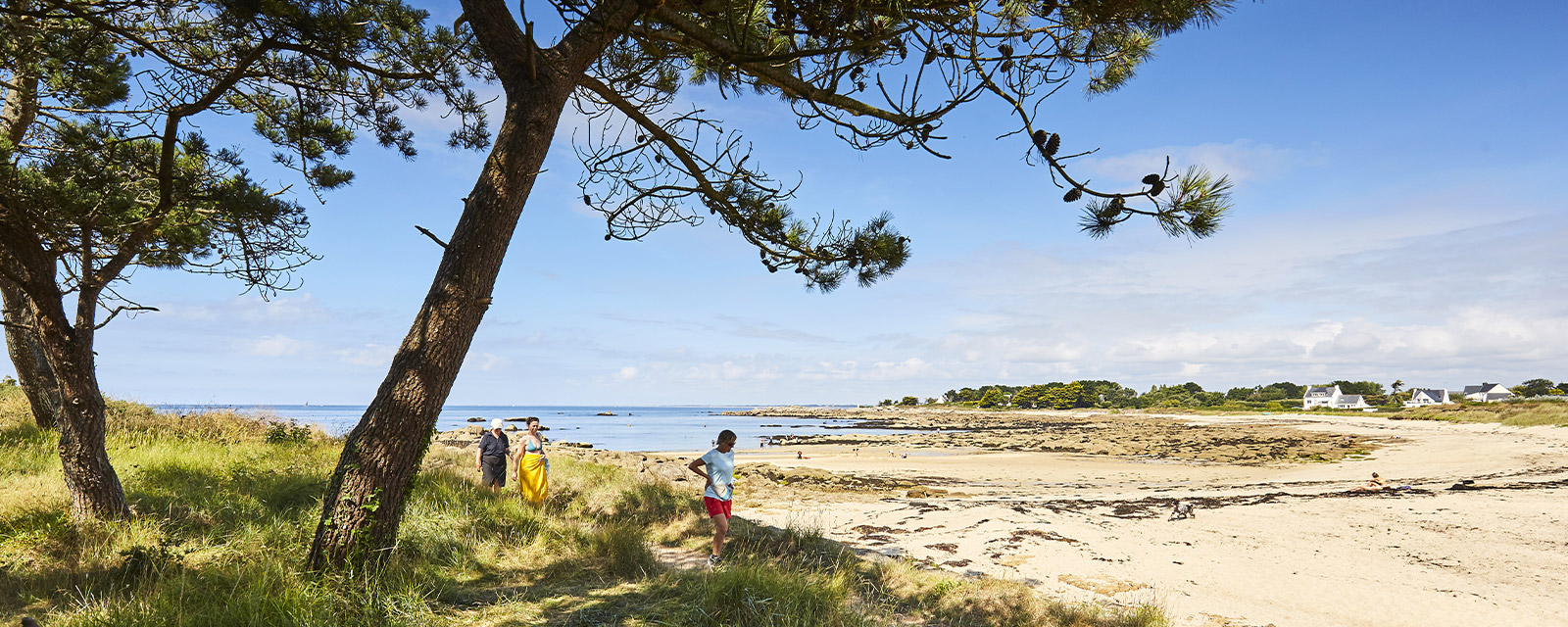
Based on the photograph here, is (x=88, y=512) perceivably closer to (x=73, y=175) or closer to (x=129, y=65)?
(x=73, y=175)

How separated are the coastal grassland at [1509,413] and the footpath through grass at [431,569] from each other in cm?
4605

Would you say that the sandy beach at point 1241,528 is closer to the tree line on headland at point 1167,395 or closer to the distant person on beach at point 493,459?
the distant person on beach at point 493,459

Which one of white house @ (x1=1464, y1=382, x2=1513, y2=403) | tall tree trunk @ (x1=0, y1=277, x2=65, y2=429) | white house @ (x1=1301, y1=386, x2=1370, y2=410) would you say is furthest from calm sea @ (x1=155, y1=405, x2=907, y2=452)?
white house @ (x1=1464, y1=382, x2=1513, y2=403)

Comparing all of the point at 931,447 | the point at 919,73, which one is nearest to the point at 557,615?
the point at 919,73

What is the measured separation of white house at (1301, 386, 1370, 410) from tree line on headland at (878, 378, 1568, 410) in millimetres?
1740

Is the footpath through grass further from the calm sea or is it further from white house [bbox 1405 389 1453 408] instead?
white house [bbox 1405 389 1453 408]

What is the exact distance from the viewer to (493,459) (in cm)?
980

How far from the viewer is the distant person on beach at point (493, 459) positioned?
383 inches

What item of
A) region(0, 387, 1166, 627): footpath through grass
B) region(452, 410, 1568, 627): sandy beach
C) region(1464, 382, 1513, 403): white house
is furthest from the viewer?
region(1464, 382, 1513, 403): white house

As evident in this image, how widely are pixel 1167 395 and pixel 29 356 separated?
10973 cm

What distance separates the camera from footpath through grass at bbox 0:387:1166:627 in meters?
4.45

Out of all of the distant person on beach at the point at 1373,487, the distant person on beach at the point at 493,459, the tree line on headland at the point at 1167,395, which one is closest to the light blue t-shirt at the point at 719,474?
the distant person on beach at the point at 493,459

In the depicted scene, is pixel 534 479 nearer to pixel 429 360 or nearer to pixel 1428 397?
pixel 429 360

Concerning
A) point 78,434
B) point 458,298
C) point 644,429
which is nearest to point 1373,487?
point 458,298
